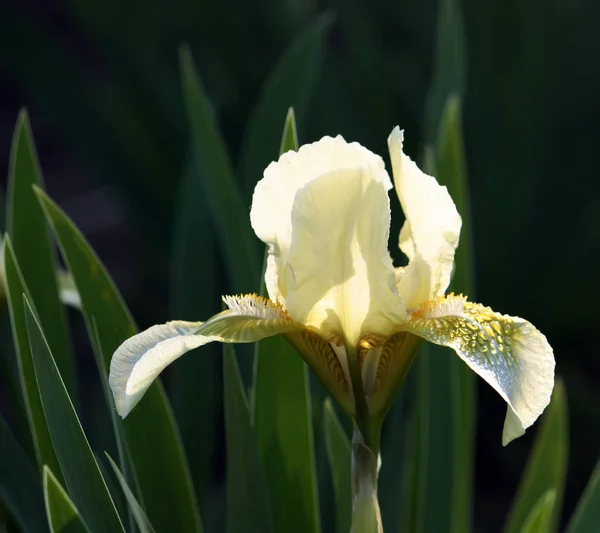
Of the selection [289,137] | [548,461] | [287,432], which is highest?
[289,137]

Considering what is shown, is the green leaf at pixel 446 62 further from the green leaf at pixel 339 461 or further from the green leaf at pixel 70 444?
the green leaf at pixel 70 444

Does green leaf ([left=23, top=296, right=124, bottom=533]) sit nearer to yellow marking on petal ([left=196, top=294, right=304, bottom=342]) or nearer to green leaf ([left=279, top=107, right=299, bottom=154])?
yellow marking on petal ([left=196, top=294, right=304, bottom=342])

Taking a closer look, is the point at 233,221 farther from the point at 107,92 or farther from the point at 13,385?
the point at 107,92

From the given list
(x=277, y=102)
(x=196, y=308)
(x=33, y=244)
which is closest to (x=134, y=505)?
(x=33, y=244)

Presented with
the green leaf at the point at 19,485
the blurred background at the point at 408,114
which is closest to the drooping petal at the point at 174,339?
the green leaf at the point at 19,485

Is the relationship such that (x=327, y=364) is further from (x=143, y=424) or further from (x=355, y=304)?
(x=143, y=424)
